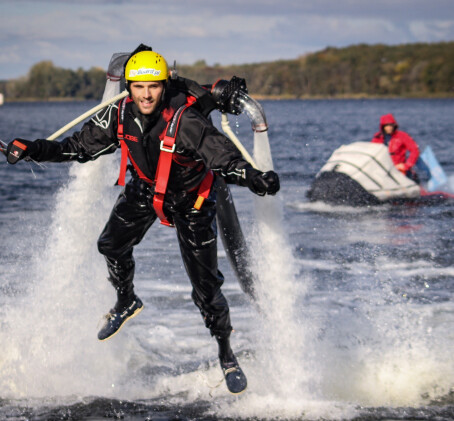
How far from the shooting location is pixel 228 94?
5.13 metres

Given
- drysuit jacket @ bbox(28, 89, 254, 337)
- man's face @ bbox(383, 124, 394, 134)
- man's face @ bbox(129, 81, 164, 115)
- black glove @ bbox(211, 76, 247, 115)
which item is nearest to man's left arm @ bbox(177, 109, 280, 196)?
drysuit jacket @ bbox(28, 89, 254, 337)

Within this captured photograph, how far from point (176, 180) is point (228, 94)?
0.76 metres

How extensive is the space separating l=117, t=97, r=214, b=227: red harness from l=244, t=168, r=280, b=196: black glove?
60 cm

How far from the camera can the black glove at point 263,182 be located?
14.5 feet

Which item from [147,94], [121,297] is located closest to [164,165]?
[147,94]

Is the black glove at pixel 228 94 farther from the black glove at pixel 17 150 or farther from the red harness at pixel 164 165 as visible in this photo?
the black glove at pixel 17 150

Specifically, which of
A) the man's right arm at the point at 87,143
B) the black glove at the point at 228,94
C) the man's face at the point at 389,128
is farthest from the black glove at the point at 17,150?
the man's face at the point at 389,128

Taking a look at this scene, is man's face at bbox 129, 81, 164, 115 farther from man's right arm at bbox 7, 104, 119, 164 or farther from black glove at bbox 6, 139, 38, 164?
black glove at bbox 6, 139, 38, 164

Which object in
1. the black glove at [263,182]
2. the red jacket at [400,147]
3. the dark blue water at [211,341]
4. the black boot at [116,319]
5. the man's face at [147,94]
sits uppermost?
the man's face at [147,94]

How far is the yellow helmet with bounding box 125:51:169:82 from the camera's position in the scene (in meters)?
4.66

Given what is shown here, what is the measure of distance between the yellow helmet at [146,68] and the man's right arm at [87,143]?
454 mm

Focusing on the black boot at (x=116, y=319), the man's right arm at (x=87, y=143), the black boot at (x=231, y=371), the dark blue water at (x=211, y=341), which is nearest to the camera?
the man's right arm at (x=87, y=143)

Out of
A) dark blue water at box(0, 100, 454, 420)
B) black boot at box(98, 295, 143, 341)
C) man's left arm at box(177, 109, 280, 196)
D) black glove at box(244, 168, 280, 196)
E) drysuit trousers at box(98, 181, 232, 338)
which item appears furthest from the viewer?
black boot at box(98, 295, 143, 341)

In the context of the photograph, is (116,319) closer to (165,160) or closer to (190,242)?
(190,242)
